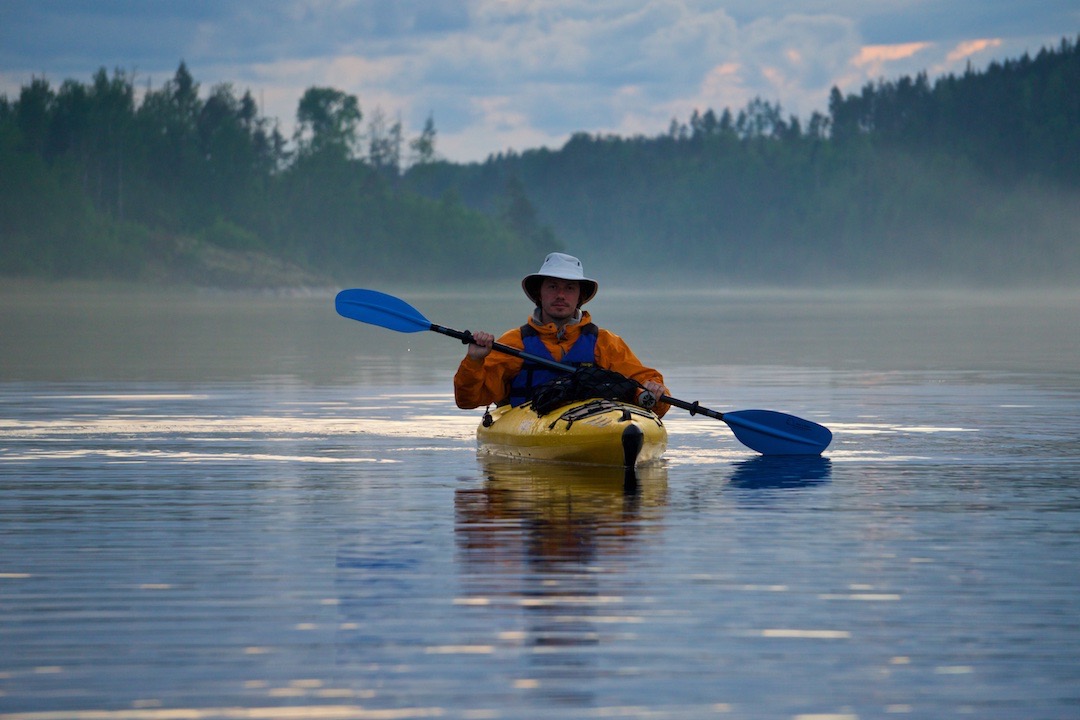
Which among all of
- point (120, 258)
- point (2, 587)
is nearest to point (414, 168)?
point (120, 258)

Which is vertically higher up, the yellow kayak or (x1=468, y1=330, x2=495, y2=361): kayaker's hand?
(x1=468, y1=330, x2=495, y2=361): kayaker's hand

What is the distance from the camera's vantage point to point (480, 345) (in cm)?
1368

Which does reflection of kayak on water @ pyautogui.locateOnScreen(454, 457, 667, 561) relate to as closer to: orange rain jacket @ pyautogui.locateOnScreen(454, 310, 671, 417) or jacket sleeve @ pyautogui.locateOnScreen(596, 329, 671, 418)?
orange rain jacket @ pyautogui.locateOnScreen(454, 310, 671, 417)

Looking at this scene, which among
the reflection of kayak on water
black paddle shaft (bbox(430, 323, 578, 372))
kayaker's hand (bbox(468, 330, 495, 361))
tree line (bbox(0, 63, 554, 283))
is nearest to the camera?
the reflection of kayak on water

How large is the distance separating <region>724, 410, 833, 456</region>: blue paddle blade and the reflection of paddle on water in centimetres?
15

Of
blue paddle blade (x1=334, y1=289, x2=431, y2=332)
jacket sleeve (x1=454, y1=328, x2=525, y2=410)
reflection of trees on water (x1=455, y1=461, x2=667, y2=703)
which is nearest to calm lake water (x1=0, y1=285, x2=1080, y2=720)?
reflection of trees on water (x1=455, y1=461, x2=667, y2=703)

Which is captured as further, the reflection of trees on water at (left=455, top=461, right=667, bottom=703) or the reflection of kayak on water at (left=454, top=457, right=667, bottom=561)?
the reflection of kayak on water at (left=454, top=457, right=667, bottom=561)

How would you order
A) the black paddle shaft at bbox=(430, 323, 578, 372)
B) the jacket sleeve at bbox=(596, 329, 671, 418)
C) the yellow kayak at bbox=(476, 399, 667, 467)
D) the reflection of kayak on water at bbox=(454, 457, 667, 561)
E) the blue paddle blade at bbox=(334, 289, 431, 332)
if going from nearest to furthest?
the reflection of kayak on water at bbox=(454, 457, 667, 561) < the yellow kayak at bbox=(476, 399, 667, 467) < the black paddle shaft at bbox=(430, 323, 578, 372) < the jacket sleeve at bbox=(596, 329, 671, 418) < the blue paddle blade at bbox=(334, 289, 431, 332)

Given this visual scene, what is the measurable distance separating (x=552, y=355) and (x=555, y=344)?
0.33 ft

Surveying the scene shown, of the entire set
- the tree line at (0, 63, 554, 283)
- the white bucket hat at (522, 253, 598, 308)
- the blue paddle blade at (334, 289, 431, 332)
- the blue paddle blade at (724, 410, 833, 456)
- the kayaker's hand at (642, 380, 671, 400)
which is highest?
the tree line at (0, 63, 554, 283)

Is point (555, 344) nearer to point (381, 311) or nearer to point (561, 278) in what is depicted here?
point (561, 278)

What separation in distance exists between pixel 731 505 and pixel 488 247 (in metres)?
170

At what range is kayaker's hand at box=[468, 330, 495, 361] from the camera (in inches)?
535

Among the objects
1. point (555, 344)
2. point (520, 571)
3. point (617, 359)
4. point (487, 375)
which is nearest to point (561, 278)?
point (555, 344)
